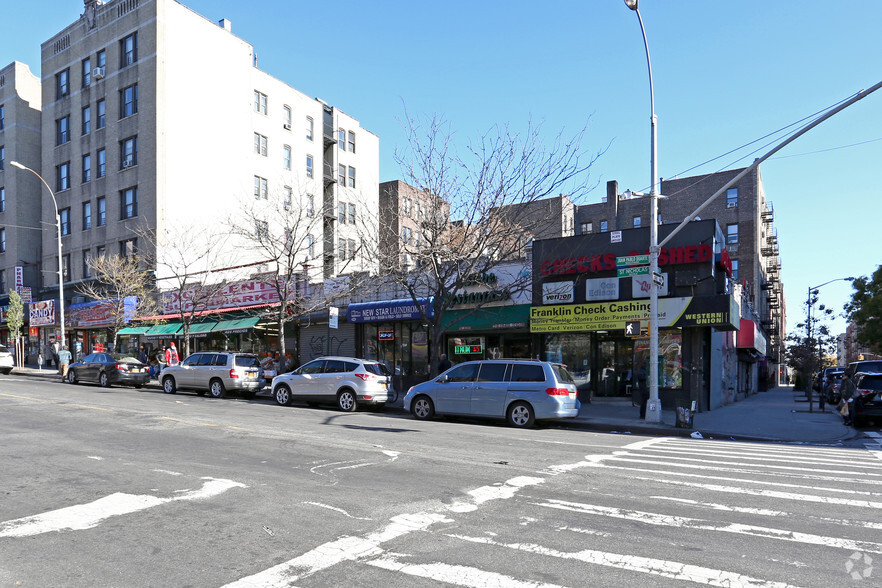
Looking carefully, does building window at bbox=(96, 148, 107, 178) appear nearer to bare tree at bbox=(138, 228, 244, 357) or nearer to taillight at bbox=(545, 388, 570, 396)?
bare tree at bbox=(138, 228, 244, 357)

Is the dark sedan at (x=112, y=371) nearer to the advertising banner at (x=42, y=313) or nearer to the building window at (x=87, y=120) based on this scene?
the advertising banner at (x=42, y=313)

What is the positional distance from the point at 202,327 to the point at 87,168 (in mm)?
17317

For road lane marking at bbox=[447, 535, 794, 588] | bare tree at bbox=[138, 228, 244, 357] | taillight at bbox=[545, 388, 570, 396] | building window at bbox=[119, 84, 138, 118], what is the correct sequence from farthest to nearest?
building window at bbox=[119, 84, 138, 118]
bare tree at bbox=[138, 228, 244, 357]
taillight at bbox=[545, 388, 570, 396]
road lane marking at bbox=[447, 535, 794, 588]

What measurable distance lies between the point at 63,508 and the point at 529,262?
17.5 m

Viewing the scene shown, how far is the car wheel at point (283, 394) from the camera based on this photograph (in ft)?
62.6

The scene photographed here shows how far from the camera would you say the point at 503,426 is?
1493 cm

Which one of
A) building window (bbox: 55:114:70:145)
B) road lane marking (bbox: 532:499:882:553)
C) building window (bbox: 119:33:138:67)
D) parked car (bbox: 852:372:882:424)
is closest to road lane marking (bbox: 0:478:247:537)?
road lane marking (bbox: 532:499:882:553)

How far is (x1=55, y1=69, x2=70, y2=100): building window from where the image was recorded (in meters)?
40.2

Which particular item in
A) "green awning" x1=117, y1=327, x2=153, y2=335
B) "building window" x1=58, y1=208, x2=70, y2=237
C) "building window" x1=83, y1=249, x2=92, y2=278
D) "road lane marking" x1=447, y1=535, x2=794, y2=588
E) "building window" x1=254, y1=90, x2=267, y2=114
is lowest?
"road lane marking" x1=447, y1=535, x2=794, y2=588

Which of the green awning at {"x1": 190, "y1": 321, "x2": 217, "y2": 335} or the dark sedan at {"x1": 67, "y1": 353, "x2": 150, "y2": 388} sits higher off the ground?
the green awning at {"x1": 190, "y1": 321, "x2": 217, "y2": 335}

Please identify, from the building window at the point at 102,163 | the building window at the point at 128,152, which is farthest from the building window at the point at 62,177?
the building window at the point at 128,152

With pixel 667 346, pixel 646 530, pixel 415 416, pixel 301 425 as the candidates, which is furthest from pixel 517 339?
pixel 646 530

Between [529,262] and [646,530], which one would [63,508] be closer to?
[646,530]

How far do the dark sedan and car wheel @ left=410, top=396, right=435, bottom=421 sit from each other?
1464cm
